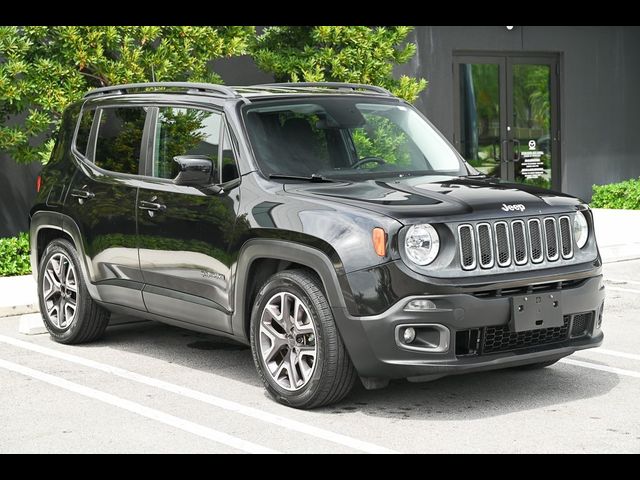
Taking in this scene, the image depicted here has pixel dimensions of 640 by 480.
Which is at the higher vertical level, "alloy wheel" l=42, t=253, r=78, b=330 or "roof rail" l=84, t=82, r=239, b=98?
"roof rail" l=84, t=82, r=239, b=98

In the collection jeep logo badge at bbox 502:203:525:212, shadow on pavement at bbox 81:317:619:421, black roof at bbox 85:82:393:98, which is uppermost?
black roof at bbox 85:82:393:98

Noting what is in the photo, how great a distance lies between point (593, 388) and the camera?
23.1ft

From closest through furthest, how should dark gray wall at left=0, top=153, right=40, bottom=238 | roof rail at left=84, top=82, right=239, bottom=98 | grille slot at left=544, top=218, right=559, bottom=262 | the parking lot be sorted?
the parking lot < grille slot at left=544, top=218, right=559, bottom=262 < roof rail at left=84, top=82, right=239, bottom=98 < dark gray wall at left=0, top=153, right=40, bottom=238

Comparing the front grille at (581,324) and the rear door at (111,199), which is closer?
the front grille at (581,324)

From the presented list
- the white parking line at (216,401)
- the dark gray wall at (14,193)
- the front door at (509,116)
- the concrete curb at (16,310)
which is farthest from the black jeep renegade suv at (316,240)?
the front door at (509,116)

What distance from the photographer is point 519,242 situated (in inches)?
256

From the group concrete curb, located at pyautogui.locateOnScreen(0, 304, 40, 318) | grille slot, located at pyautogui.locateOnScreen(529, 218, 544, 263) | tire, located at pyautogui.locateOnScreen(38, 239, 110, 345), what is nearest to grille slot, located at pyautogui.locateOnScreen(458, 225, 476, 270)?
grille slot, located at pyautogui.locateOnScreen(529, 218, 544, 263)

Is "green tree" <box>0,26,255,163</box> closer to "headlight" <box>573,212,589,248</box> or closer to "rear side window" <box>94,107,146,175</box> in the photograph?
"rear side window" <box>94,107,146,175</box>

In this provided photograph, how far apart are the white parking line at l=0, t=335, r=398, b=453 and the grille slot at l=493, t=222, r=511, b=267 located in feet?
4.26

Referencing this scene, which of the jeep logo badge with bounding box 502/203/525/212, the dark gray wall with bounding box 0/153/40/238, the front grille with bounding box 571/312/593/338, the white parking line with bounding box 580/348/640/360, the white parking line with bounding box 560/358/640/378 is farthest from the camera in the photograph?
the dark gray wall with bounding box 0/153/40/238

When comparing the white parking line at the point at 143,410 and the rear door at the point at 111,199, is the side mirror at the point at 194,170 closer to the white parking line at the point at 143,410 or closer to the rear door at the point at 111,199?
the rear door at the point at 111,199

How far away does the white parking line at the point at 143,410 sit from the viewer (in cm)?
590

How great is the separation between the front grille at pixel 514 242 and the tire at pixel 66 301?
3360 mm

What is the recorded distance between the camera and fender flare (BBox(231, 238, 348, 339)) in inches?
250
